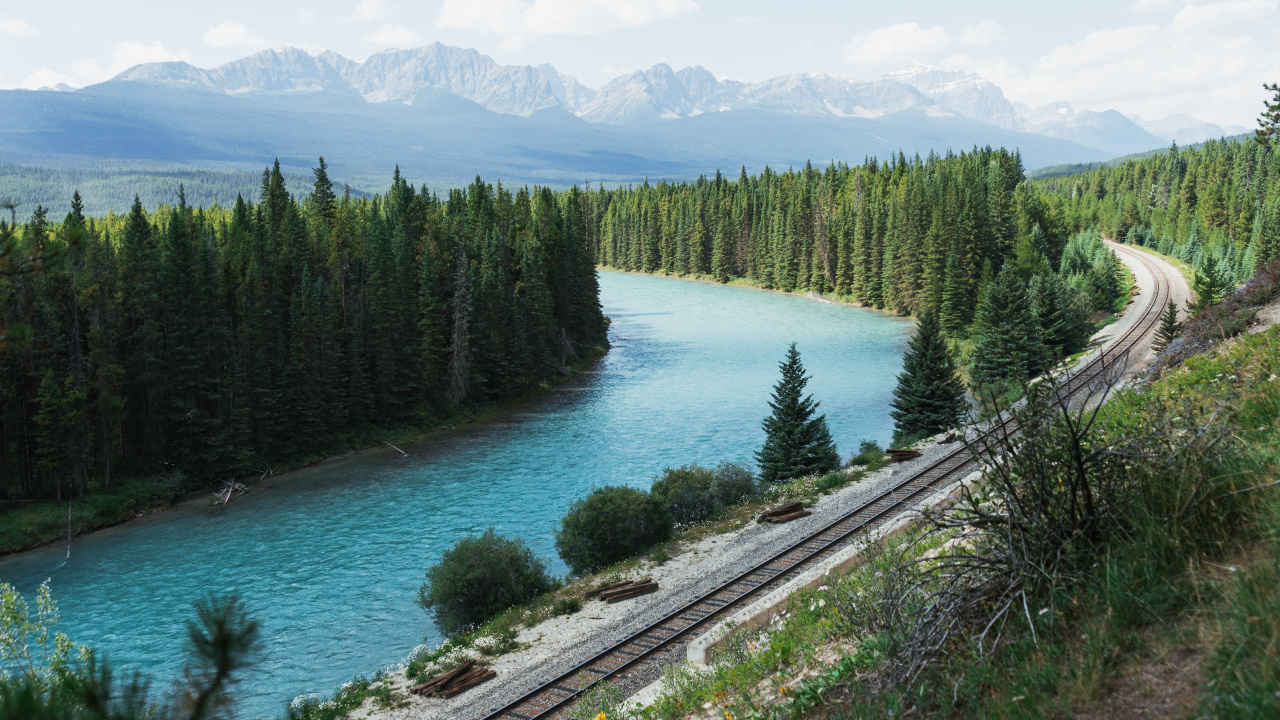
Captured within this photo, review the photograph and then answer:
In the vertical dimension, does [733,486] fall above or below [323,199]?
below

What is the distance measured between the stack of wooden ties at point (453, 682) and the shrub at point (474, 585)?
3.99m

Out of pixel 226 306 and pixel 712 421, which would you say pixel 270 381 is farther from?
pixel 712 421

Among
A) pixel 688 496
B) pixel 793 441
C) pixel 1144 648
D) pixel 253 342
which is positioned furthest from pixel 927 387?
pixel 253 342

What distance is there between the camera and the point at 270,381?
130ft

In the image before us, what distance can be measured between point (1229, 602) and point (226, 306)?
150 ft

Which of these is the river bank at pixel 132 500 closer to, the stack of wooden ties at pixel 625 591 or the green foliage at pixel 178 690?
the stack of wooden ties at pixel 625 591

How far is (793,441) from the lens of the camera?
29969 millimetres

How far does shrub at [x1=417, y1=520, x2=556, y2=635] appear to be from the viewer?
2027 centimetres

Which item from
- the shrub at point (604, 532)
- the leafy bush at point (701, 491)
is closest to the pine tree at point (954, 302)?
the leafy bush at point (701, 491)

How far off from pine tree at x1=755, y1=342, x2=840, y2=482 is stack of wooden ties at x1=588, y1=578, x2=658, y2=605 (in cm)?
1072

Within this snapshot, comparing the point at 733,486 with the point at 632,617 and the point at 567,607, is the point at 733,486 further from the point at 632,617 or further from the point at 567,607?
the point at 632,617

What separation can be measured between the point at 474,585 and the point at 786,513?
942 cm

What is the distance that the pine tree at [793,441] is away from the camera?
29.5 m

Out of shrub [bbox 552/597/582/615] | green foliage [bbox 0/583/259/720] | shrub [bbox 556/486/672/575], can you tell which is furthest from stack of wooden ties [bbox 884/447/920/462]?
green foliage [bbox 0/583/259/720]
